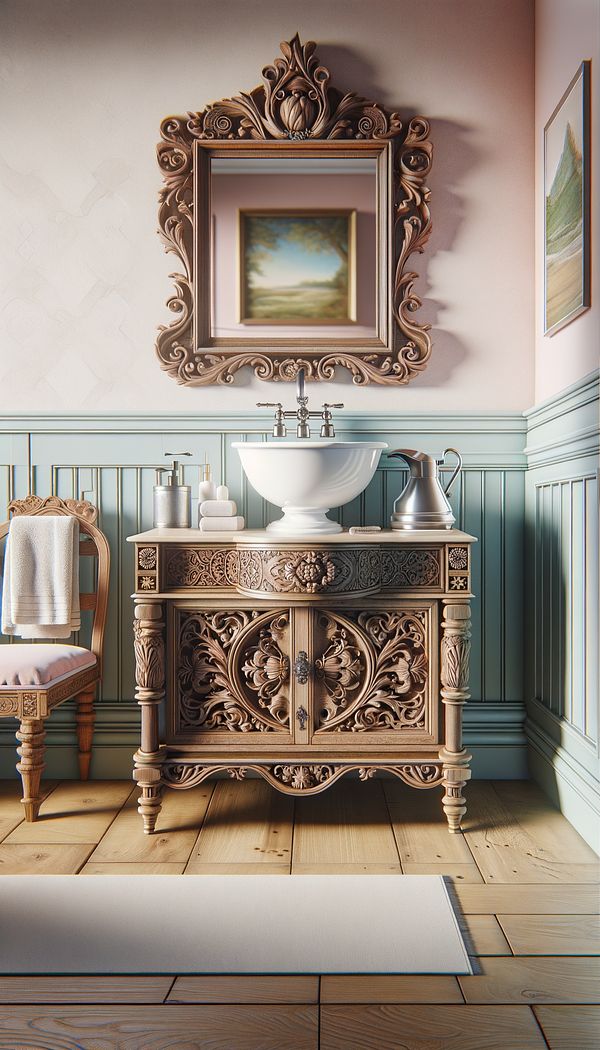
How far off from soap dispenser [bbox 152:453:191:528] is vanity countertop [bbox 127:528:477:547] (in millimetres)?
194

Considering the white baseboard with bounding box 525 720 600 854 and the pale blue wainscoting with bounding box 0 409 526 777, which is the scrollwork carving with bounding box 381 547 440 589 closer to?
the pale blue wainscoting with bounding box 0 409 526 777

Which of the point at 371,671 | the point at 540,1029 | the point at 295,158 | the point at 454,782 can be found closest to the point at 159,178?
the point at 295,158

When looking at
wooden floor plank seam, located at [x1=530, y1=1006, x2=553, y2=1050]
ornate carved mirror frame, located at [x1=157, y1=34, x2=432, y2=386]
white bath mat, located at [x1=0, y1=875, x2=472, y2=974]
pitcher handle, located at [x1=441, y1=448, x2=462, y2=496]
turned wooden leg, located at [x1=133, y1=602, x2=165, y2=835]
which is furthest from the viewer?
ornate carved mirror frame, located at [x1=157, y1=34, x2=432, y2=386]

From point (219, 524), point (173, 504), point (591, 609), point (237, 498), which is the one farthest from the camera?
point (237, 498)

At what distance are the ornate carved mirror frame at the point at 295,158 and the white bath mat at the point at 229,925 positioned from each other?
150 cm

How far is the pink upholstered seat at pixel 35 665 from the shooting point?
2227 millimetres

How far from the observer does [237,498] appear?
2660 millimetres

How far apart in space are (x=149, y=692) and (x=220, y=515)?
0.54 m

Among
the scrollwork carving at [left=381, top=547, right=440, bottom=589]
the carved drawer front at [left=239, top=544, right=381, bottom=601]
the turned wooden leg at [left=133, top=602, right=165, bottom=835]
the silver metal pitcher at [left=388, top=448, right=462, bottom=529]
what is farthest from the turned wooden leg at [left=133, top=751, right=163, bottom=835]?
the silver metal pitcher at [left=388, top=448, right=462, bottom=529]

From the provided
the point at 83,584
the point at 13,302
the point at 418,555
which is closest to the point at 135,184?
the point at 13,302

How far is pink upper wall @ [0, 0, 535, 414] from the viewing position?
258 centimetres

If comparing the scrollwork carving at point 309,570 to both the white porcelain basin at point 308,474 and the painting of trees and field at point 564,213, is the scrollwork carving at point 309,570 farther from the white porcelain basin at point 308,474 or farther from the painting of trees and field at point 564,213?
the painting of trees and field at point 564,213

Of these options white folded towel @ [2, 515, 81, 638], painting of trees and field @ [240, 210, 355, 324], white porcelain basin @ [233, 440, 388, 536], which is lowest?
white folded towel @ [2, 515, 81, 638]

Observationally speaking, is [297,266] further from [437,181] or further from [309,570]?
[309,570]
